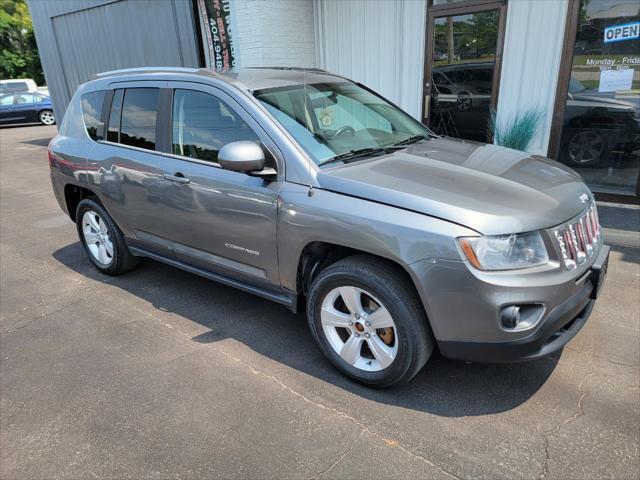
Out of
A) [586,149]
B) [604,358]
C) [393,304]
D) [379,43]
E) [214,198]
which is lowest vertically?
[604,358]

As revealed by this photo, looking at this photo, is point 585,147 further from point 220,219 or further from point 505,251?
point 220,219

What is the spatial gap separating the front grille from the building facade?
12.6 ft

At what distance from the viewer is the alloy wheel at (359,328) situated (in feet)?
9.08

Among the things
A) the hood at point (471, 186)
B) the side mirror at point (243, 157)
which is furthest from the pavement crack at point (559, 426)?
the side mirror at point (243, 157)

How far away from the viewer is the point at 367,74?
303 inches

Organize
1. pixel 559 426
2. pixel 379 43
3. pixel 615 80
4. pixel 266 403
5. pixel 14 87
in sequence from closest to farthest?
pixel 559 426
pixel 266 403
pixel 615 80
pixel 379 43
pixel 14 87

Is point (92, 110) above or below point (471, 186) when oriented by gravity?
above

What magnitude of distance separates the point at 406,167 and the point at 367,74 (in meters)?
5.24

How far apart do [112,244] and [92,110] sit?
124 cm

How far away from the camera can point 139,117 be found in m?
3.93

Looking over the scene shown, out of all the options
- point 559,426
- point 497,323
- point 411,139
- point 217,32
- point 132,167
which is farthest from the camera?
point 217,32

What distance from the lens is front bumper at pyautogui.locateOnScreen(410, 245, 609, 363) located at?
7.74 feet

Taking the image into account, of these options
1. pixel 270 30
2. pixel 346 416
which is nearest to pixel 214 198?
pixel 346 416

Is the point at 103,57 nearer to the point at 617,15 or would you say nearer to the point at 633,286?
the point at 617,15
